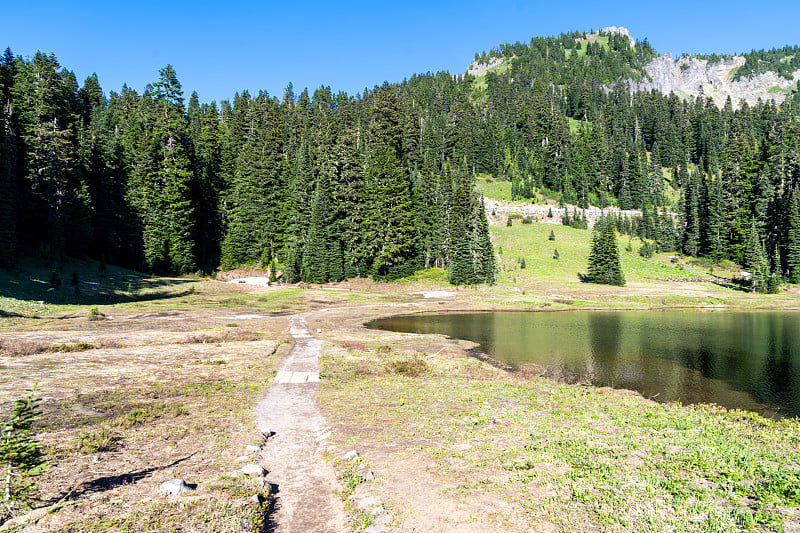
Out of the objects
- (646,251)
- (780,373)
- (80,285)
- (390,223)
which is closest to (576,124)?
(646,251)

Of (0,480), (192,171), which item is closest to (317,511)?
(0,480)

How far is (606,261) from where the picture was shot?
75.6m

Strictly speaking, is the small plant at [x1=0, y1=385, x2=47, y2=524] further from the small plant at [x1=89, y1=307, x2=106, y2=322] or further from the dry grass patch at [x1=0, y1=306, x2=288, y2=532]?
the small plant at [x1=89, y1=307, x2=106, y2=322]

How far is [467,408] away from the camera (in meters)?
15.4

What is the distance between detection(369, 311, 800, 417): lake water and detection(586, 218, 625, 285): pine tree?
2178cm

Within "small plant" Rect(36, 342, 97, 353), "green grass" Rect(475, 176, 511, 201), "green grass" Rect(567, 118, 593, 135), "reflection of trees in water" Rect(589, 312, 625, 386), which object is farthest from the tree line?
"green grass" Rect(567, 118, 593, 135)

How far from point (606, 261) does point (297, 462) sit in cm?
7658

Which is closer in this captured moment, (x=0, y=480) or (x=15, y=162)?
(x=0, y=480)

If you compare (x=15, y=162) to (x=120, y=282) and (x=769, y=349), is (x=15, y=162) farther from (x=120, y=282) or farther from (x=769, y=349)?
(x=769, y=349)

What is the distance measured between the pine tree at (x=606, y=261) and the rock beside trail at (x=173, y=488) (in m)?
78.3

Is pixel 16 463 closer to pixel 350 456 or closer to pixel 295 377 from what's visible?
pixel 350 456

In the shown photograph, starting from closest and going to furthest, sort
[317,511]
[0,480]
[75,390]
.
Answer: [0,480]
[317,511]
[75,390]

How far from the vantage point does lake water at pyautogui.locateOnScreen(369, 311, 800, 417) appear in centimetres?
2125

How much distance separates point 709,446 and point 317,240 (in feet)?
215
